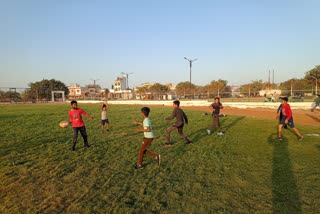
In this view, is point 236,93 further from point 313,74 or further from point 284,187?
point 313,74

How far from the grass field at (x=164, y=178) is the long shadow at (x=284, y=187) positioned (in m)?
0.02

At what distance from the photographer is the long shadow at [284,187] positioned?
334 centimetres

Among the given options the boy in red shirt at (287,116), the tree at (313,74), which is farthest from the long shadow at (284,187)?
the tree at (313,74)

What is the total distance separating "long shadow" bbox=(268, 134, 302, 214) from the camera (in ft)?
11.0

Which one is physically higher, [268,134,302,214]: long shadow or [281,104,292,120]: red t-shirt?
[281,104,292,120]: red t-shirt

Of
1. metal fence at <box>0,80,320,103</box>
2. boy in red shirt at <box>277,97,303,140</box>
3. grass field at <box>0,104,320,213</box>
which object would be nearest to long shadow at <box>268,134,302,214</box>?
grass field at <box>0,104,320,213</box>

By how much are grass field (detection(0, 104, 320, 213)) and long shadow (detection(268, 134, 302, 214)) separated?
18 millimetres

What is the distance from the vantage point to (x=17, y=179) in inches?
180

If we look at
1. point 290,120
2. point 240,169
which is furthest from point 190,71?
point 240,169

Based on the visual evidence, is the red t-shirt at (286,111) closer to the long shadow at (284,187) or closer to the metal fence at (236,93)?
the long shadow at (284,187)

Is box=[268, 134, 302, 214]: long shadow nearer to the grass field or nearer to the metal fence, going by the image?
the grass field

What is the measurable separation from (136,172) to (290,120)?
748 centimetres

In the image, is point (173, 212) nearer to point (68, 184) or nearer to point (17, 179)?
point (68, 184)

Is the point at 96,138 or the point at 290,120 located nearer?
the point at 290,120
